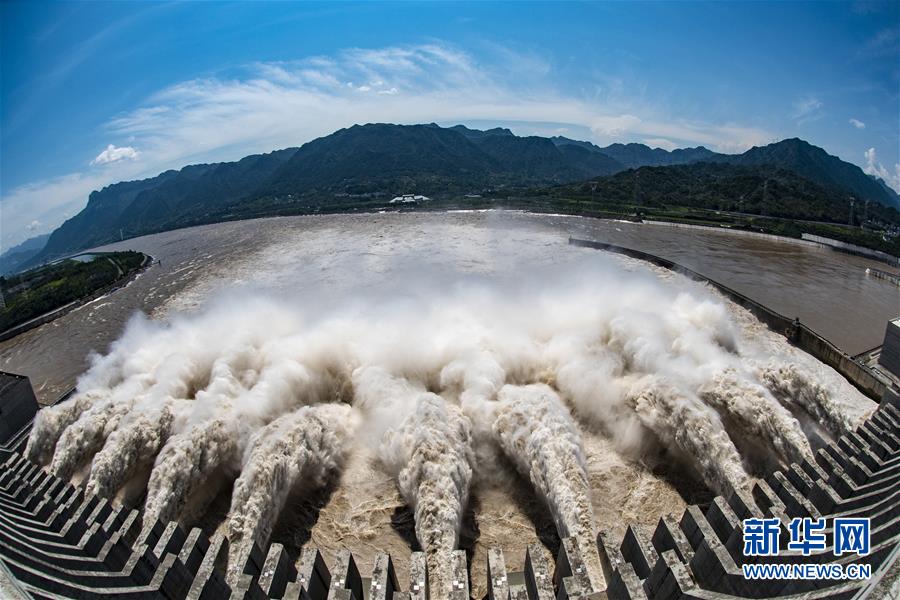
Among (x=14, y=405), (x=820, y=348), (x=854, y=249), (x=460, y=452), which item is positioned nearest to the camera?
(x=460, y=452)

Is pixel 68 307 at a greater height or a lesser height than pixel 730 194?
lesser

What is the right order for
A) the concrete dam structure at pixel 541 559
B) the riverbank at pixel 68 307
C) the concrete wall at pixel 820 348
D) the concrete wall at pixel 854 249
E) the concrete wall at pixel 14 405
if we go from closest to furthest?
the concrete dam structure at pixel 541 559 < the concrete wall at pixel 14 405 < the concrete wall at pixel 820 348 < the riverbank at pixel 68 307 < the concrete wall at pixel 854 249

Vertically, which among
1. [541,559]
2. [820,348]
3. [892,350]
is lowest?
[820,348]

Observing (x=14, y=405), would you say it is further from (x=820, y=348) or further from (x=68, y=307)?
(x=820, y=348)

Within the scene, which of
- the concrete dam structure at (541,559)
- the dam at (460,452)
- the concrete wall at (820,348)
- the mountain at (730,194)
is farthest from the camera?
the mountain at (730,194)

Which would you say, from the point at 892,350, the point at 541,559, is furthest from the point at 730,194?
the point at 541,559

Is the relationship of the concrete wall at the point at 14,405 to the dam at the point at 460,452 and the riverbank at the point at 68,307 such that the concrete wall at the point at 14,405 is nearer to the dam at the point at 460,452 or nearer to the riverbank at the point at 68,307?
the dam at the point at 460,452

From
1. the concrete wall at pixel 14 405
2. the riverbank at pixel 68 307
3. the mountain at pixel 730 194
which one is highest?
the mountain at pixel 730 194

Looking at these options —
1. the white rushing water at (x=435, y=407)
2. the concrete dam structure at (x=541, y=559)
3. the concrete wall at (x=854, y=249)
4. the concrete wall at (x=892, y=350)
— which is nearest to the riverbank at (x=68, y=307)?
the white rushing water at (x=435, y=407)

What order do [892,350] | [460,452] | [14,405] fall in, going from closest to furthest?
[460,452] → [14,405] → [892,350]

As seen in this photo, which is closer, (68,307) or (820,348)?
(820,348)
